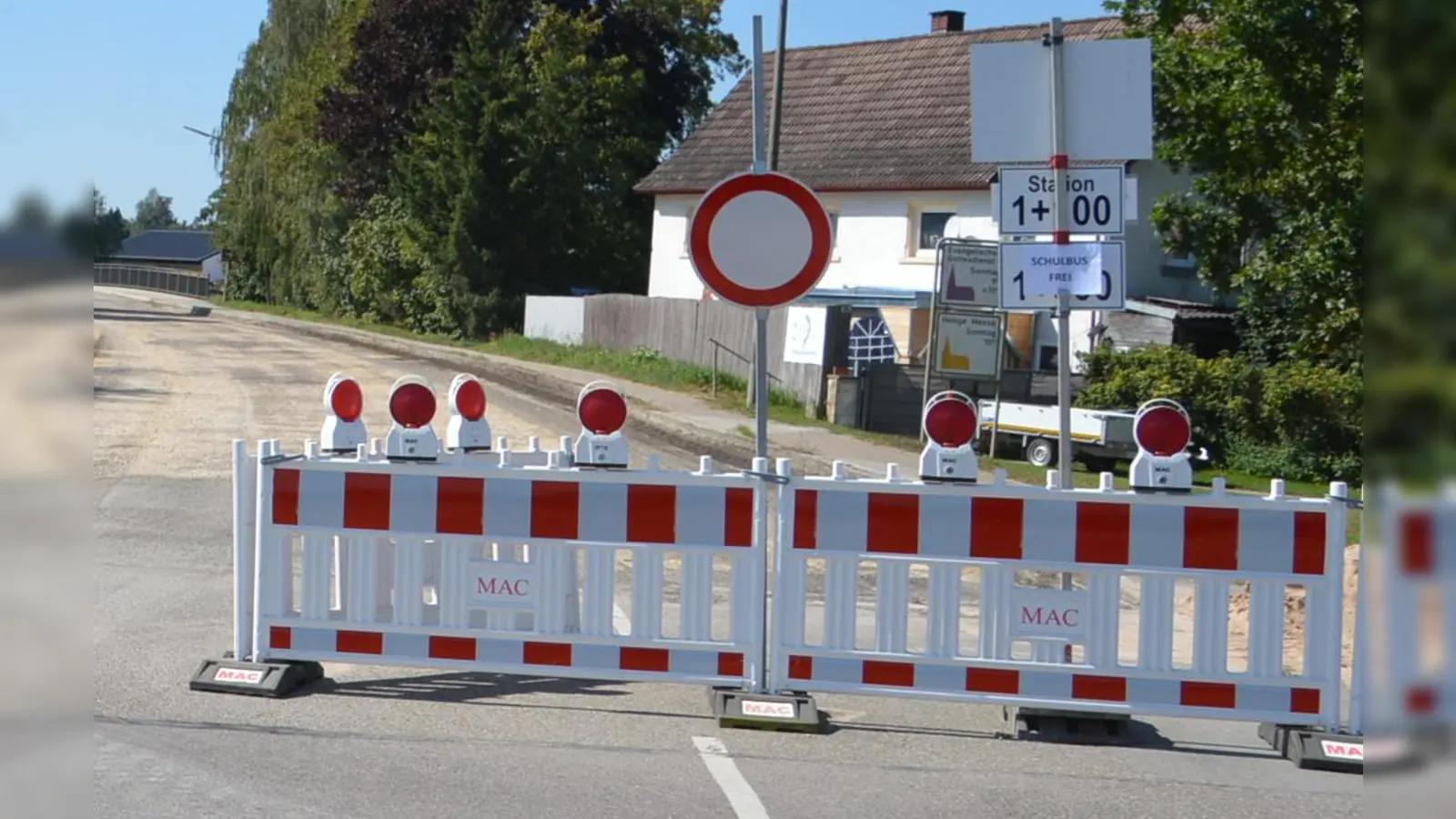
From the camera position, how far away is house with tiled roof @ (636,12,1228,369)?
31.5m

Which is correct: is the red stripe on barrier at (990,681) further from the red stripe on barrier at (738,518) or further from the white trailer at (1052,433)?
the white trailer at (1052,433)

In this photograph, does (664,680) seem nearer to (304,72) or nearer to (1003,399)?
(1003,399)

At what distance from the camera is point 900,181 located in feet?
122

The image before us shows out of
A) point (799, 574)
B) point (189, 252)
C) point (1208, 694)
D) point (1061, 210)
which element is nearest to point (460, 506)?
point (799, 574)

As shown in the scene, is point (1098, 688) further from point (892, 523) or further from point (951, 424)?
point (951, 424)

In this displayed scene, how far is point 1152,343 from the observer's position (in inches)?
1155

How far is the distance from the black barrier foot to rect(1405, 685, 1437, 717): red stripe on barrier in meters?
6.39

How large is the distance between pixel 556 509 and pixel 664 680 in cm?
91

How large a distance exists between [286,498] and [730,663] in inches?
86.0

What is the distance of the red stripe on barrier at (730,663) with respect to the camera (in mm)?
7062

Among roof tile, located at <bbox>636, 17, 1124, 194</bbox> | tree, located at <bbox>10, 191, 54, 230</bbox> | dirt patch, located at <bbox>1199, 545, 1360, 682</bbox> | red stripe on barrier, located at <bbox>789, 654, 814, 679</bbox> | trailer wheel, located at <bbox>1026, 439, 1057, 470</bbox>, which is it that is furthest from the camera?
roof tile, located at <bbox>636, 17, 1124, 194</bbox>

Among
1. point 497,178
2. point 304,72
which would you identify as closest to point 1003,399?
point 497,178

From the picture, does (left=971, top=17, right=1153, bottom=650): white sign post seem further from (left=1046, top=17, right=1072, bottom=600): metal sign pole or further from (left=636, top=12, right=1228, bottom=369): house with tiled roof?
(left=636, top=12, right=1228, bottom=369): house with tiled roof

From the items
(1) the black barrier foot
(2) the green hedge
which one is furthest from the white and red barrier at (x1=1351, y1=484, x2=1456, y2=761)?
(2) the green hedge
